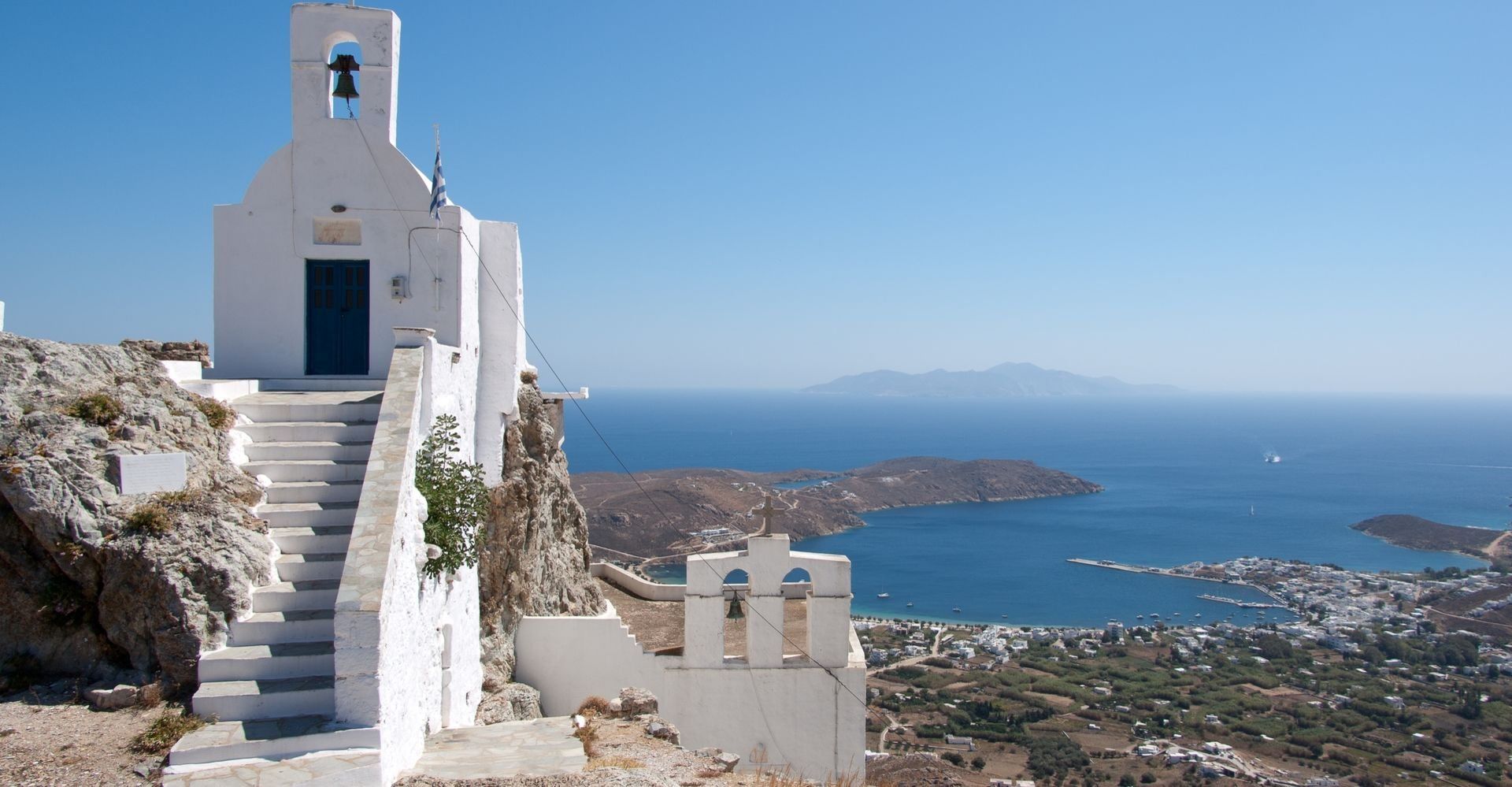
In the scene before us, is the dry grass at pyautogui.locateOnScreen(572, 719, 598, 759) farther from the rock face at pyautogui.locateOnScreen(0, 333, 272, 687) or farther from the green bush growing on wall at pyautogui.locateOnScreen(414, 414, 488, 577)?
the rock face at pyautogui.locateOnScreen(0, 333, 272, 687)

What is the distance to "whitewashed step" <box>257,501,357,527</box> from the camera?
7250 mm

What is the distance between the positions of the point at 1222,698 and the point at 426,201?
4583 cm

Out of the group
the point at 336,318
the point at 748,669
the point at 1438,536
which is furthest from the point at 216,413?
the point at 1438,536

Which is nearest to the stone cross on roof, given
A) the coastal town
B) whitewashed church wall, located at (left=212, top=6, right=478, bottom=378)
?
whitewashed church wall, located at (left=212, top=6, right=478, bottom=378)

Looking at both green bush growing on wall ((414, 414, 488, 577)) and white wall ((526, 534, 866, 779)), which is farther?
white wall ((526, 534, 866, 779))

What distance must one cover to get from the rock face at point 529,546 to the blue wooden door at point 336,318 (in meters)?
2.12

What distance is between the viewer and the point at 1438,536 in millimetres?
90125

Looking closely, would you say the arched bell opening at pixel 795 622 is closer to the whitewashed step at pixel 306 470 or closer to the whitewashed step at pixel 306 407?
the whitewashed step at pixel 306 407

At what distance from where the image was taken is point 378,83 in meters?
11.1

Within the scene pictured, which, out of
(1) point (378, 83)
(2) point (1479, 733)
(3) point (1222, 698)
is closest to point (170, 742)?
(1) point (378, 83)

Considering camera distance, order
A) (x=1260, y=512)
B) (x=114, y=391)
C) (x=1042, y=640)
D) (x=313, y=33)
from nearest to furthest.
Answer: (x=114, y=391), (x=313, y=33), (x=1042, y=640), (x=1260, y=512)

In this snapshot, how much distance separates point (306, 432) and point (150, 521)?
1.77 metres

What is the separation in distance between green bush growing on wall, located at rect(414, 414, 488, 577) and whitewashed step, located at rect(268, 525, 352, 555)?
32.9 inches

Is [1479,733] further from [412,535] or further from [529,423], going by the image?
[412,535]
